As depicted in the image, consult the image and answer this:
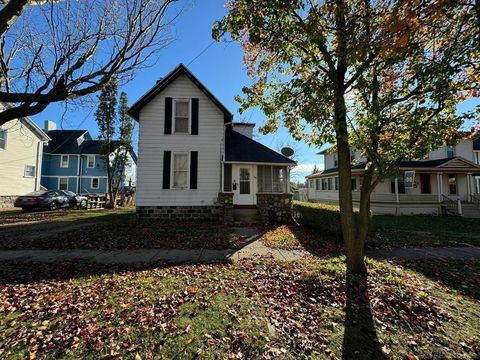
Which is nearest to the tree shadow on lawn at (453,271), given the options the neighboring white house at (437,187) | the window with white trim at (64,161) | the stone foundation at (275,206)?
the stone foundation at (275,206)

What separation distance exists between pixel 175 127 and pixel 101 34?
22.3 feet

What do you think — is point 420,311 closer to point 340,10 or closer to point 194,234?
point 340,10

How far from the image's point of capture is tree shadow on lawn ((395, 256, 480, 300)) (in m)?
4.66

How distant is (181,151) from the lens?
42.6 feet

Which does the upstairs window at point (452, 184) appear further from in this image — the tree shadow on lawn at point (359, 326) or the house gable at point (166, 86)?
the tree shadow on lawn at point (359, 326)

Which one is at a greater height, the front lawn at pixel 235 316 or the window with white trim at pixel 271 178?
the window with white trim at pixel 271 178

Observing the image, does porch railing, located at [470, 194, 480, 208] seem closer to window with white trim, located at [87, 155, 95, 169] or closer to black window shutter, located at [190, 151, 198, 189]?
black window shutter, located at [190, 151, 198, 189]

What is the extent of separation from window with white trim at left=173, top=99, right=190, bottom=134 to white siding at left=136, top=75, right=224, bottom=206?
0.32 metres

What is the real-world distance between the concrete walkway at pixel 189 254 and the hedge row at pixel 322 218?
5.14 feet

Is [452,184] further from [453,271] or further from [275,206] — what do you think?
[453,271]

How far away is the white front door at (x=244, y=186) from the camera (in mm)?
14047

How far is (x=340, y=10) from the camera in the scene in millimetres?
4168

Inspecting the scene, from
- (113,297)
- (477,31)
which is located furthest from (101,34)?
(477,31)

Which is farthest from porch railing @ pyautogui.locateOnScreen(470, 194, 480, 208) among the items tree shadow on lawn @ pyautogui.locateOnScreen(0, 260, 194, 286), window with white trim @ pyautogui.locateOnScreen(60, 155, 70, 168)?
window with white trim @ pyautogui.locateOnScreen(60, 155, 70, 168)
